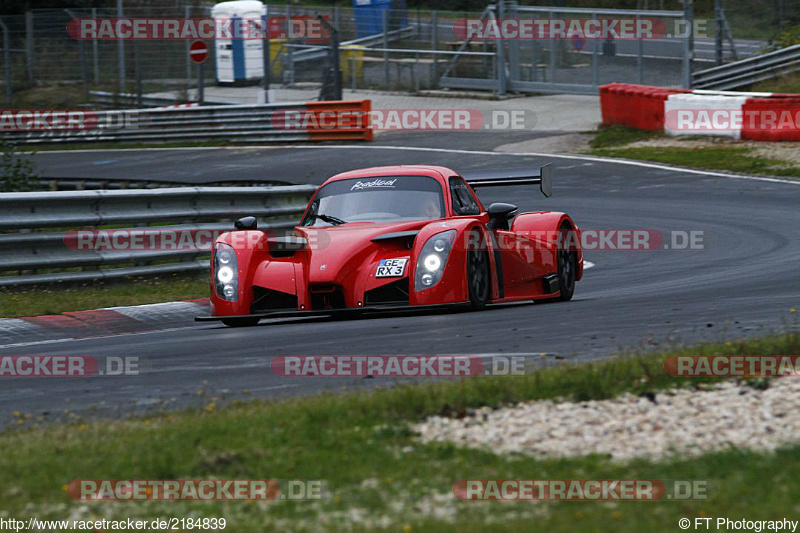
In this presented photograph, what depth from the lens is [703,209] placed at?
16953mm

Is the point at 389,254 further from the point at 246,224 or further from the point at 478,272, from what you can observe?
the point at 246,224

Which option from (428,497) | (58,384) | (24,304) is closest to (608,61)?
(24,304)

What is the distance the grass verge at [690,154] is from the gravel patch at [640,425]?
46.3 ft

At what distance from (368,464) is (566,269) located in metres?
6.43

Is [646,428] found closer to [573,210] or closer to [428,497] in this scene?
[428,497]

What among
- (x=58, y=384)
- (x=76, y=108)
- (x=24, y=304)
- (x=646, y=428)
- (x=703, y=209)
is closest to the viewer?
(x=646, y=428)

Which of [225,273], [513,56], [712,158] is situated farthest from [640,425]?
[513,56]

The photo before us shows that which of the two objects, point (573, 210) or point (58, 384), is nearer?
point (58, 384)

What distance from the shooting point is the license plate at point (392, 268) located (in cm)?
904

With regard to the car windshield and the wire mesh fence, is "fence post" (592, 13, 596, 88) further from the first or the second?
the car windshield

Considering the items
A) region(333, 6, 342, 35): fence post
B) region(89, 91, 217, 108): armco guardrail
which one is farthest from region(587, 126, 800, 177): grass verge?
region(333, 6, 342, 35): fence post

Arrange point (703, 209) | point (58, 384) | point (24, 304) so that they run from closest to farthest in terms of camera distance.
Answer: point (58, 384) < point (24, 304) < point (703, 209)

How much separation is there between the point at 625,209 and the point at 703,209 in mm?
1176

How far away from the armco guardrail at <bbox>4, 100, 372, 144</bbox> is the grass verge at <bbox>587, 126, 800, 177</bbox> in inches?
239
